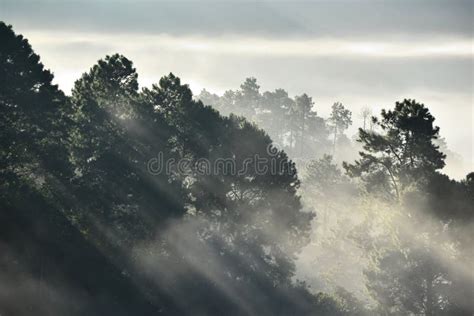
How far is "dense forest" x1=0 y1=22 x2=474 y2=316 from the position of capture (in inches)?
1361

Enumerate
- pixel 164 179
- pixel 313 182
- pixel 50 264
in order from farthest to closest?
1. pixel 313 182
2. pixel 164 179
3. pixel 50 264

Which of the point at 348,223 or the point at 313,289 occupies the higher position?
the point at 348,223

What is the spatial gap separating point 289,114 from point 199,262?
88.2 m

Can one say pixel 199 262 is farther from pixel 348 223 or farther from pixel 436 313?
pixel 348 223

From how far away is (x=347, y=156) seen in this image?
489ft

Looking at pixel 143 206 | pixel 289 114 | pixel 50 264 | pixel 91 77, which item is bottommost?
pixel 50 264

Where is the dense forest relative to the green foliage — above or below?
below

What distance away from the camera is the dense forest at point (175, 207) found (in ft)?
113

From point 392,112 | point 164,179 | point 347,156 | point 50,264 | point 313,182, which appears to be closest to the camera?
point 50,264

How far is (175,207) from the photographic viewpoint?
39.0 metres

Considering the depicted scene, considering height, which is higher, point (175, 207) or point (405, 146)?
point (405, 146)

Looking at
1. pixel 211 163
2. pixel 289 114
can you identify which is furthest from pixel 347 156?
pixel 211 163

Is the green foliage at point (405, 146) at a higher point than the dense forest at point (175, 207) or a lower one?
higher

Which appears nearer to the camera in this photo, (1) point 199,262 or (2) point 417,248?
(2) point 417,248
